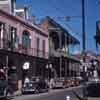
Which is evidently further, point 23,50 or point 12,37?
point 23,50

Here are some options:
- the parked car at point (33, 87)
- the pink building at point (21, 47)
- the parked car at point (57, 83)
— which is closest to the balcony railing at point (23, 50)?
the pink building at point (21, 47)

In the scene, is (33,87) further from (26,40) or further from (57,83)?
(57,83)

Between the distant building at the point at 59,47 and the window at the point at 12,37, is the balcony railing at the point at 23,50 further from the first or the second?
the distant building at the point at 59,47

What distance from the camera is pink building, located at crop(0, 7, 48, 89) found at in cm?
4297

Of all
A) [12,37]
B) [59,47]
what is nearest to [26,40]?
[12,37]

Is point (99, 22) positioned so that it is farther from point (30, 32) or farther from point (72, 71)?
point (72, 71)

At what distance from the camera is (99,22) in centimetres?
2547

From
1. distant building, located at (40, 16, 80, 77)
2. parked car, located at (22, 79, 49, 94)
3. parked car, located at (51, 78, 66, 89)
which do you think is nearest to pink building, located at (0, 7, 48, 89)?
parked car, located at (51, 78, 66, 89)

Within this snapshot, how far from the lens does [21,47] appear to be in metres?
46.6

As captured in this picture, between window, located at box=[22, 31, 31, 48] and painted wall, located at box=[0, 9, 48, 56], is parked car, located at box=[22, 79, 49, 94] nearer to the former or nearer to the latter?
painted wall, located at box=[0, 9, 48, 56]

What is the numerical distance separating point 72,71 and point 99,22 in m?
53.4

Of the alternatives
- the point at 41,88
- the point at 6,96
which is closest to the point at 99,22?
the point at 6,96

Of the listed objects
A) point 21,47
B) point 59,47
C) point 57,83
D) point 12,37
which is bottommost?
point 57,83

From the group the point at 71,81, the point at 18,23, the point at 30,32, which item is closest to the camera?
the point at 18,23
